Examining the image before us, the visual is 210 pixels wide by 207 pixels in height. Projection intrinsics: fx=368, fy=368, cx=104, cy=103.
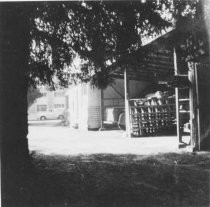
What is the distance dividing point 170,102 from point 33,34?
11.5 m

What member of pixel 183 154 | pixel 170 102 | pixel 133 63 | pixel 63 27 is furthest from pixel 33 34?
pixel 170 102

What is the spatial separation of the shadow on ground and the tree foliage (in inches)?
71.6

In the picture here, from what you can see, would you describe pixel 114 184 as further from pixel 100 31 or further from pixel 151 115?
pixel 151 115

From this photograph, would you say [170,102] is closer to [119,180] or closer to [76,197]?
[119,180]

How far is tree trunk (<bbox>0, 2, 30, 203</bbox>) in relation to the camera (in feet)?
18.5

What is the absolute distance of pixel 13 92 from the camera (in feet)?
19.8

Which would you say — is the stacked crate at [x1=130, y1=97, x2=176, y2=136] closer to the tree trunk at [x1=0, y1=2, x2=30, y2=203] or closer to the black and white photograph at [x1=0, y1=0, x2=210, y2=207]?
the black and white photograph at [x1=0, y1=0, x2=210, y2=207]

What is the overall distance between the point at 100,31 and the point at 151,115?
34.9 ft

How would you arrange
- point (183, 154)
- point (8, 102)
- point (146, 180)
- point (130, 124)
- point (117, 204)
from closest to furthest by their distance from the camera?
point (117, 204)
point (8, 102)
point (146, 180)
point (183, 154)
point (130, 124)

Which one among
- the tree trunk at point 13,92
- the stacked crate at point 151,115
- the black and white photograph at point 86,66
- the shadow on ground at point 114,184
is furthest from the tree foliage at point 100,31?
the stacked crate at point 151,115

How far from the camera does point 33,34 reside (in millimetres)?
6164

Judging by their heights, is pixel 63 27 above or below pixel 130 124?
above

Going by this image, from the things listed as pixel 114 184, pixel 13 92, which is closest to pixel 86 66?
pixel 13 92

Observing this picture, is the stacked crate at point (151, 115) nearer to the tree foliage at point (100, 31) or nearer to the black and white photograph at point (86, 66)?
the black and white photograph at point (86, 66)
